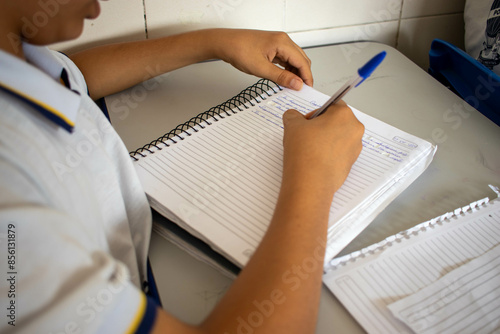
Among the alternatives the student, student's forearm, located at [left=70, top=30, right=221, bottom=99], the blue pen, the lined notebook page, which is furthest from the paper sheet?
student's forearm, located at [left=70, top=30, right=221, bottom=99]

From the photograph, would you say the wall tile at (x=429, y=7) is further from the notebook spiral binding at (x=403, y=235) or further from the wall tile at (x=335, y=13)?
the notebook spiral binding at (x=403, y=235)

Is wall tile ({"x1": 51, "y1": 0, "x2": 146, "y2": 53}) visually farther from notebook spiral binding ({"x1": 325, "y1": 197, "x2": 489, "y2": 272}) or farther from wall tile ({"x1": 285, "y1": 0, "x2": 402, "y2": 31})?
notebook spiral binding ({"x1": 325, "y1": 197, "x2": 489, "y2": 272})

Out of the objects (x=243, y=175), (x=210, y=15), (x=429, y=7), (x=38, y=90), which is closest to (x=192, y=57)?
(x=210, y=15)

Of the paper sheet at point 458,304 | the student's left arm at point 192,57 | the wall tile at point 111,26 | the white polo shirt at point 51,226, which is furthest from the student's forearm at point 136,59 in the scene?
the paper sheet at point 458,304

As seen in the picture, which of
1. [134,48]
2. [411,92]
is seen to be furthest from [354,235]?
[134,48]

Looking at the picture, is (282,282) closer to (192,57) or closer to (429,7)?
(192,57)

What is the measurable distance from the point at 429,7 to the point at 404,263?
41.4 inches

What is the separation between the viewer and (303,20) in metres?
1.11

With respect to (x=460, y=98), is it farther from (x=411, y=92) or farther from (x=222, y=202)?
(x=222, y=202)

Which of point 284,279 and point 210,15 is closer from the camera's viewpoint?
point 284,279

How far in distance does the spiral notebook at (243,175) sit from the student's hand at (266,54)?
0.08 meters

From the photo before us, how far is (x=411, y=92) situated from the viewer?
2.86ft

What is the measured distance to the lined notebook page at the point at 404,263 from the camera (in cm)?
43

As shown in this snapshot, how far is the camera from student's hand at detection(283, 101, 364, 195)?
50 cm
